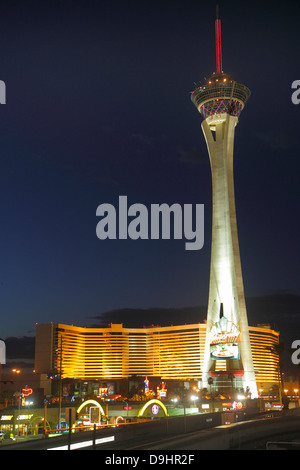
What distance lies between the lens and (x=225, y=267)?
10400 cm

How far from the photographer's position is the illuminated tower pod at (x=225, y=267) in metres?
101

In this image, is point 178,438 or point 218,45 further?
point 218,45

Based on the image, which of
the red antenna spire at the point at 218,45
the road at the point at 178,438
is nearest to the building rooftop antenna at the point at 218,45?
the red antenna spire at the point at 218,45

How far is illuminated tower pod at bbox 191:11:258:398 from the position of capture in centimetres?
10081

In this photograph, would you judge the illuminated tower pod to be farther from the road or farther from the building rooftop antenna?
the road

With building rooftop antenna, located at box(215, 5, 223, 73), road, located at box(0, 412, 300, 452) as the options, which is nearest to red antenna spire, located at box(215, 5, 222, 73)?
building rooftop antenna, located at box(215, 5, 223, 73)

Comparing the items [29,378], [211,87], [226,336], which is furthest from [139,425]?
[29,378]

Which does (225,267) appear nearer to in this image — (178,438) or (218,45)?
(218,45)

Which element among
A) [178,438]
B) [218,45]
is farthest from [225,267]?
[178,438]

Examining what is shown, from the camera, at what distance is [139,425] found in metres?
26.6

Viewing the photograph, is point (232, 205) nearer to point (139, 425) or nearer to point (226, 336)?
point (226, 336)
